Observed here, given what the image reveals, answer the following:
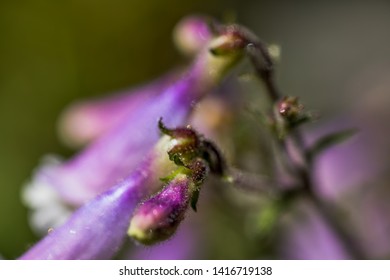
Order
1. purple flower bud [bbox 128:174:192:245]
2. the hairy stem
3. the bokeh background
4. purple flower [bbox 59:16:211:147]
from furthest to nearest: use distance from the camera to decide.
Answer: the bokeh background, purple flower [bbox 59:16:211:147], the hairy stem, purple flower bud [bbox 128:174:192:245]

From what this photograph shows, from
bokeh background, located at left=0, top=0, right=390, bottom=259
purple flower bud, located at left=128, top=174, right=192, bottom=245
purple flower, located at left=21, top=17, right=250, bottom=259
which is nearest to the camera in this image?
purple flower bud, located at left=128, top=174, right=192, bottom=245

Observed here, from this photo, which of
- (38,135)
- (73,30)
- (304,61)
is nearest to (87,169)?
(38,135)

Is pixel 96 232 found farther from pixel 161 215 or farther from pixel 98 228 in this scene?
pixel 161 215

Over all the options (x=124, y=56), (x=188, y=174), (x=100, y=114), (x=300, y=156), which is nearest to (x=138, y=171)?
(x=188, y=174)

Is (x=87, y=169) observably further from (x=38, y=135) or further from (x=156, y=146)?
(x=38, y=135)

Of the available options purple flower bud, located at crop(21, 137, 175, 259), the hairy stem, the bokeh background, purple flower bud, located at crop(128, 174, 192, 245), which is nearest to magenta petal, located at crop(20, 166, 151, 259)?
purple flower bud, located at crop(21, 137, 175, 259)

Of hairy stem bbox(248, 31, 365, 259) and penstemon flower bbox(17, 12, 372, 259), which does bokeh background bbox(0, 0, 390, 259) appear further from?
hairy stem bbox(248, 31, 365, 259)
